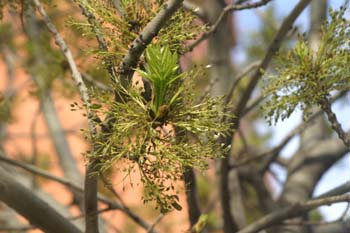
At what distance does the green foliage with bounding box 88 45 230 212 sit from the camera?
61 centimetres

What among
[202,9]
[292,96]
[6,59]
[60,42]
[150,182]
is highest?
[6,59]

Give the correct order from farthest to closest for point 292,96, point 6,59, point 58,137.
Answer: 1. point 6,59
2. point 58,137
3. point 292,96

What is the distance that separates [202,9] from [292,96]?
2.39 ft

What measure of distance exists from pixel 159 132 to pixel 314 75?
198 mm

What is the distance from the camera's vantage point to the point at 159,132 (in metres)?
0.62

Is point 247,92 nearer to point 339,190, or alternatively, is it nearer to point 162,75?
point 339,190

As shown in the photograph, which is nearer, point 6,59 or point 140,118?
point 140,118


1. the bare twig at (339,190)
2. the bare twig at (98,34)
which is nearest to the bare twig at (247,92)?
the bare twig at (339,190)

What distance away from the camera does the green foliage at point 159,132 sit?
61 cm

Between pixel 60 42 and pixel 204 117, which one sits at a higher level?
pixel 60 42

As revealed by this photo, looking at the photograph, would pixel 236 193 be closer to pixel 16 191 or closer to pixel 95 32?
pixel 16 191

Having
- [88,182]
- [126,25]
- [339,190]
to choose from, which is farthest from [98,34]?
[339,190]

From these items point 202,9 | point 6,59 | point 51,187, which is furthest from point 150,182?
point 51,187

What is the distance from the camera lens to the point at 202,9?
1.42m
